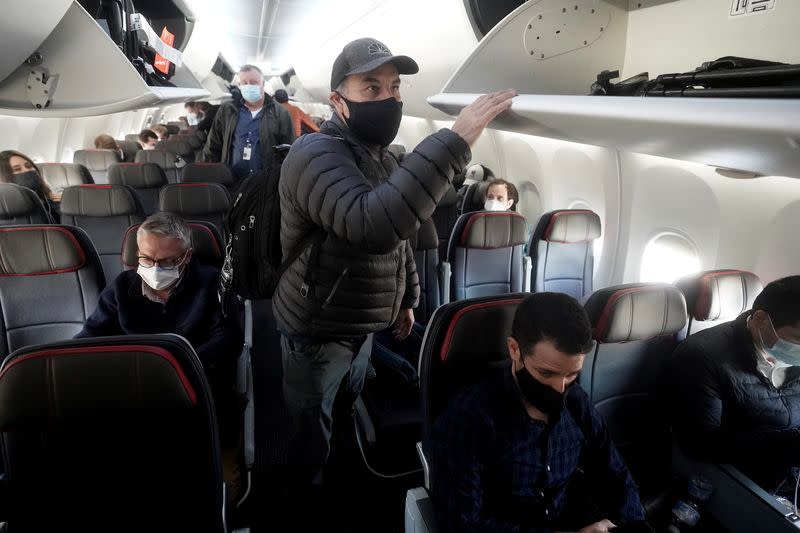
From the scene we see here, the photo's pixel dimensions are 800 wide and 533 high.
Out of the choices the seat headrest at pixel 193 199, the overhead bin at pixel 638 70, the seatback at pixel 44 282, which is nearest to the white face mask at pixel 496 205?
the overhead bin at pixel 638 70

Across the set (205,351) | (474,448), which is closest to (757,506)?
(474,448)

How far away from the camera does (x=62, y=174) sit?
579 cm

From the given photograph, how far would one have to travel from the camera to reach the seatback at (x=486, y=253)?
3531mm

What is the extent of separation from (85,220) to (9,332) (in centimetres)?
155

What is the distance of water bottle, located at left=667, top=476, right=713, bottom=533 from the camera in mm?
1847

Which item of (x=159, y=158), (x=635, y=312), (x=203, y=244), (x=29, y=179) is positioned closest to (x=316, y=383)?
(x=203, y=244)

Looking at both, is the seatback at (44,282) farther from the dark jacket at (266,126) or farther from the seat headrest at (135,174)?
the seat headrest at (135,174)

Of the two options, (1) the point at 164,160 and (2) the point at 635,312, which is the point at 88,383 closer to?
(2) the point at 635,312

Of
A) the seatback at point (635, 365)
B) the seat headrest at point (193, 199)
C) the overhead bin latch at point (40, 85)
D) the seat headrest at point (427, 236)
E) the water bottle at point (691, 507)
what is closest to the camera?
the water bottle at point (691, 507)

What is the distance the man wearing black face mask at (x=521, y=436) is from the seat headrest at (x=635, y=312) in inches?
19.6

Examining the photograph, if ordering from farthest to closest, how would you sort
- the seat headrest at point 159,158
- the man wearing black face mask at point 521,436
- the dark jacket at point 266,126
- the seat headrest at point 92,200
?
the seat headrest at point 159,158, the dark jacket at point 266,126, the seat headrest at point 92,200, the man wearing black face mask at point 521,436

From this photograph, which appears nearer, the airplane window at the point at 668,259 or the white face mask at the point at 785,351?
the white face mask at the point at 785,351

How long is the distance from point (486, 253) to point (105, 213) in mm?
3137

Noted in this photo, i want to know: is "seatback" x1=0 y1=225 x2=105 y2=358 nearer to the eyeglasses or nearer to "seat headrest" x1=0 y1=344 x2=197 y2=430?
the eyeglasses
